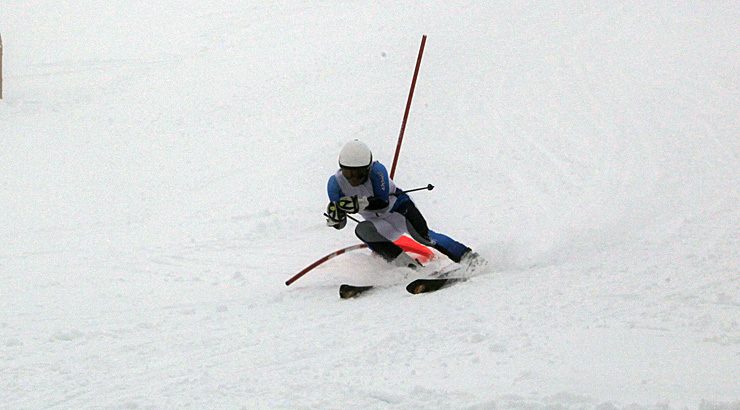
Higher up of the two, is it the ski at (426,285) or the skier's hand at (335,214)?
the skier's hand at (335,214)

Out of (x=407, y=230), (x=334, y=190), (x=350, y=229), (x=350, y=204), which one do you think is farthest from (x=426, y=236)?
(x=350, y=229)

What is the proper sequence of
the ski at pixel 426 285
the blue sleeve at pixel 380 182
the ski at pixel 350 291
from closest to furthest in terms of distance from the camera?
the ski at pixel 426 285
the ski at pixel 350 291
the blue sleeve at pixel 380 182

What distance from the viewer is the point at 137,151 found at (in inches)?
492

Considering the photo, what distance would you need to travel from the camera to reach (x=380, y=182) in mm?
7176

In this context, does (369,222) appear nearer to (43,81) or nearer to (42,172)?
(42,172)

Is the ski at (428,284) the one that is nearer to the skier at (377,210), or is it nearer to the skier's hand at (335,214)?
the skier at (377,210)

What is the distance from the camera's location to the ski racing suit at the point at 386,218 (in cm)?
718

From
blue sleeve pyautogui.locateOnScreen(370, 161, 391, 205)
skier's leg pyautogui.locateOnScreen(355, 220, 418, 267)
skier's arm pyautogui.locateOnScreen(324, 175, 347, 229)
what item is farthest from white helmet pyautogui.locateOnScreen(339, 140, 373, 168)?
skier's leg pyautogui.locateOnScreen(355, 220, 418, 267)

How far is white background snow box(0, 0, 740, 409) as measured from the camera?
4754mm

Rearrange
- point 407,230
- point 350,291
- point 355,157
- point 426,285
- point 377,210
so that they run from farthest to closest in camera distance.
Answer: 1. point 407,230
2. point 377,210
3. point 355,157
4. point 350,291
5. point 426,285

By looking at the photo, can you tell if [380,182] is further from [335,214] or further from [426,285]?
[426,285]

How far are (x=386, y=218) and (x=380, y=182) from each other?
408mm

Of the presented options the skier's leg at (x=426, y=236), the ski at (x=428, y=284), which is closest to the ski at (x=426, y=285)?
the ski at (x=428, y=284)

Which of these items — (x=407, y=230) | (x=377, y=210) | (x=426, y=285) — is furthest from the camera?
(x=407, y=230)
